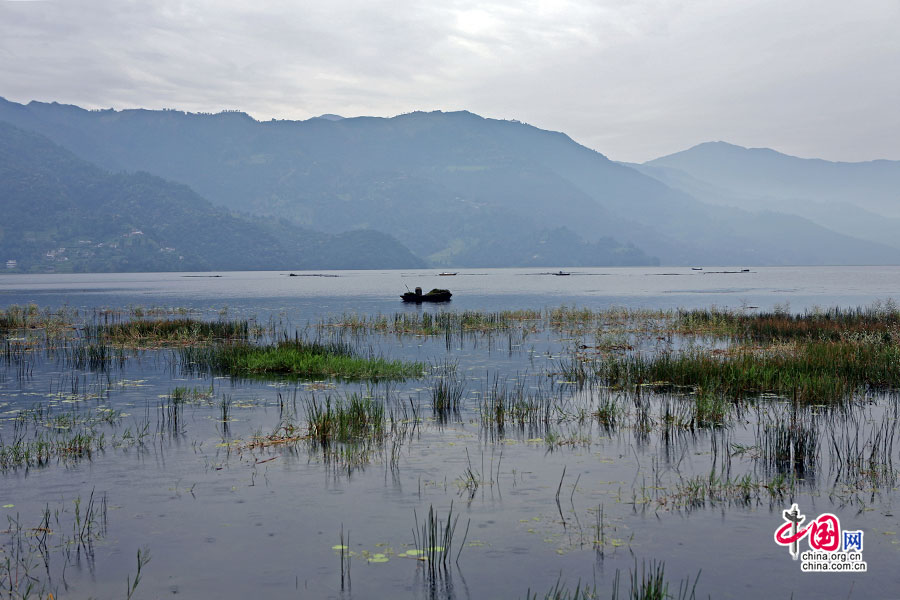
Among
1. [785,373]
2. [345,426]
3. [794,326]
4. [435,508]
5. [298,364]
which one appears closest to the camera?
[435,508]

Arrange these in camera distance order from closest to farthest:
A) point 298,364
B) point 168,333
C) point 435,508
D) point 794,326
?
point 435,508 < point 298,364 < point 794,326 < point 168,333

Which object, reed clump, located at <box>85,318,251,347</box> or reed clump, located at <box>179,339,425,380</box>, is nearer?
reed clump, located at <box>179,339,425,380</box>

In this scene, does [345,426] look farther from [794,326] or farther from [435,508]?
[794,326]

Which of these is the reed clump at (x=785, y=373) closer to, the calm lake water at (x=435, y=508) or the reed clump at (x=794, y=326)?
the calm lake water at (x=435, y=508)

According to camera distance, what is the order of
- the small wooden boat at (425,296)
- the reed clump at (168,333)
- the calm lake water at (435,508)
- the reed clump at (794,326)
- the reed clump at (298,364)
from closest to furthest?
the calm lake water at (435,508) → the reed clump at (298,364) → the reed clump at (794,326) → the reed clump at (168,333) → the small wooden boat at (425,296)

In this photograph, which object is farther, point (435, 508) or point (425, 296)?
point (425, 296)

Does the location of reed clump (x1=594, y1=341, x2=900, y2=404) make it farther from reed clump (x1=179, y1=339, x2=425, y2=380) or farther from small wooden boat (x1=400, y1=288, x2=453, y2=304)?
small wooden boat (x1=400, y1=288, x2=453, y2=304)

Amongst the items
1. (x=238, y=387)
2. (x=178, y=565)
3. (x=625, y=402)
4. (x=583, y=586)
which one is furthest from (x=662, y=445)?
(x=238, y=387)

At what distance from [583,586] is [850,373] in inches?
717

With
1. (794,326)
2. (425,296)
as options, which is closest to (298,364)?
(794,326)

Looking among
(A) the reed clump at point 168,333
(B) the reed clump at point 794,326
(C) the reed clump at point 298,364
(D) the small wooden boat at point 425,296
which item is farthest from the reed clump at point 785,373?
(D) the small wooden boat at point 425,296

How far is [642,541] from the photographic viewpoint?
10172 millimetres

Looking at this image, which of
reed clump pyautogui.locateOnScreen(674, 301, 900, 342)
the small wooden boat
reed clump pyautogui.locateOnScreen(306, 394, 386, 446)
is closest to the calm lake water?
reed clump pyautogui.locateOnScreen(306, 394, 386, 446)

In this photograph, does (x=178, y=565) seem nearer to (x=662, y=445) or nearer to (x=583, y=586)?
(x=583, y=586)
